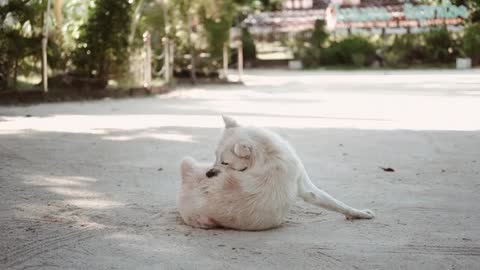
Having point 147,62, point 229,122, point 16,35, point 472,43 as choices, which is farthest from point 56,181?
point 472,43

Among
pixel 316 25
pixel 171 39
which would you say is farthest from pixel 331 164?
pixel 316 25

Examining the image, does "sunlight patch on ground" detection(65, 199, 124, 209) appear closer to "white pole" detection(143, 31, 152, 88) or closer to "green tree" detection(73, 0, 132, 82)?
"green tree" detection(73, 0, 132, 82)

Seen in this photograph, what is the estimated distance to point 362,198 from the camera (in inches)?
231

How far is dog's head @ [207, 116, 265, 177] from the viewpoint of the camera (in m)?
4.52

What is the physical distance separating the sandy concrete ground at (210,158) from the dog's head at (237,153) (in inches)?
17.9

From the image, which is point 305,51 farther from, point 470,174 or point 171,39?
point 470,174

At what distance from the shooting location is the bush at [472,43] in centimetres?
2930

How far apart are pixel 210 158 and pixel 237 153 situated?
3.41 meters

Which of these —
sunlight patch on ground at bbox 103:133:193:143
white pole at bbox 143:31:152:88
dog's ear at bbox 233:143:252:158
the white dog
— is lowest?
sunlight patch on ground at bbox 103:133:193:143

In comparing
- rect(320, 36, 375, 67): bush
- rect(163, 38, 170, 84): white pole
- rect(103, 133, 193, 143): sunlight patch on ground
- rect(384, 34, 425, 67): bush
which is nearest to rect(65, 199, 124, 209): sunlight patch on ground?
rect(103, 133, 193, 143): sunlight patch on ground

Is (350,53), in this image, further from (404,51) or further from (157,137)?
(157,137)

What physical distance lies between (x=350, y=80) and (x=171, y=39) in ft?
21.3

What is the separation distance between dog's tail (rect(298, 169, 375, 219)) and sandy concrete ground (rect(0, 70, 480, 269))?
9 cm

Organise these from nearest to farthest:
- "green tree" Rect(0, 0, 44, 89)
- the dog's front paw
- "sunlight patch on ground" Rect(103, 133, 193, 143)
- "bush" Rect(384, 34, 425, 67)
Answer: the dog's front paw
"sunlight patch on ground" Rect(103, 133, 193, 143)
"green tree" Rect(0, 0, 44, 89)
"bush" Rect(384, 34, 425, 67)
